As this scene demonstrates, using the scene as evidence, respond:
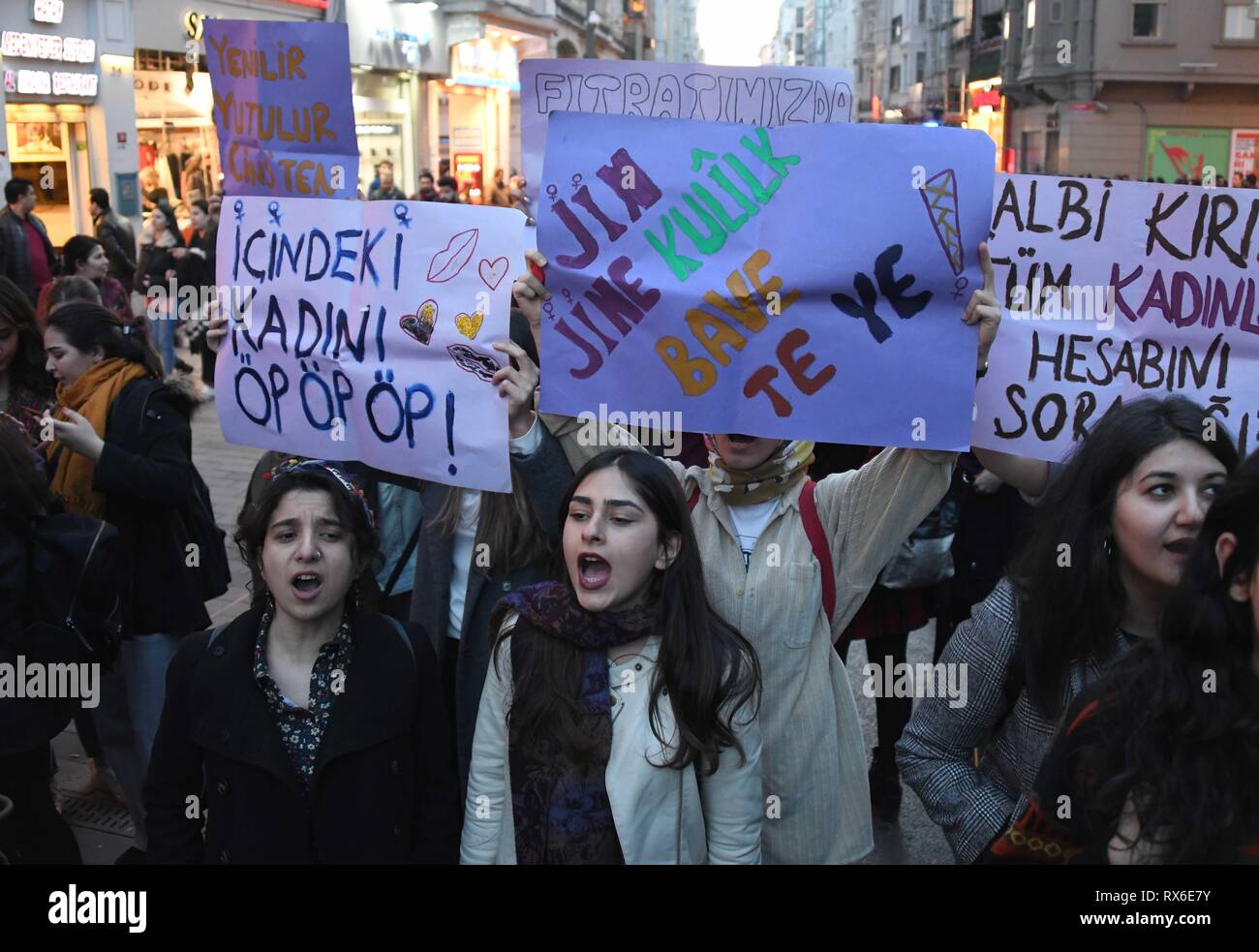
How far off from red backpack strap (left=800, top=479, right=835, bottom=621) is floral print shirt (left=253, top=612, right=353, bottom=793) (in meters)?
1.13

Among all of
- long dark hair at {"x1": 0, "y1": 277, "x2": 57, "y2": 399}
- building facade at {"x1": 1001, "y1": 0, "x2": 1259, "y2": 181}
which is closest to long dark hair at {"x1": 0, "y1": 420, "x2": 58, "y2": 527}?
long dark hair at {"x1": 0, "y1": 277, "x2": 57, "y2": 399}

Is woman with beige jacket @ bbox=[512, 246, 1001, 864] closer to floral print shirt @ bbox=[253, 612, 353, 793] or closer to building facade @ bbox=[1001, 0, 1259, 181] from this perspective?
floral print shirt @ bbox=[253, 612, 353, 793]

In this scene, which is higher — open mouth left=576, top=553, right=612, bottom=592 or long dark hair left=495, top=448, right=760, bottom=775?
open mouth left=576, top=553, right=612, bottom=592

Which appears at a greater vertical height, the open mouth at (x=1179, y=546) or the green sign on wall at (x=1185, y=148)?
the green sign on wall at (x=1185, y=148)

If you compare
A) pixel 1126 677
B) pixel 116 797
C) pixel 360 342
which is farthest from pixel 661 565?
pixel 116 797

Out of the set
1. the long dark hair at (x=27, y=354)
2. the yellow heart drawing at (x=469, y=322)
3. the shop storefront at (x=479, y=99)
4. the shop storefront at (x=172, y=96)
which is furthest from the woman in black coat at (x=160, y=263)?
the shop storefront at (x=479, y=99)

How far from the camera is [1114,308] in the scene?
342cm

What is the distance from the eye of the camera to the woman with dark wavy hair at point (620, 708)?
267 cm

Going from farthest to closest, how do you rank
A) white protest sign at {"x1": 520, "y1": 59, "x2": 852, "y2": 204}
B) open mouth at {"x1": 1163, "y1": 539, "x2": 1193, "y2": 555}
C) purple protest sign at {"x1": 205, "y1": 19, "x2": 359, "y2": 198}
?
purple protest sign at {"x1": 205, "y1": 19, "x2": 359, "y2": 198}
white protest sign at {"x1": 520, "y1": 59, "x2": 852, "y2": 204}
open mouth at {"x1": 1163, "y1": 539, "x2": 1193, "y2": 555}

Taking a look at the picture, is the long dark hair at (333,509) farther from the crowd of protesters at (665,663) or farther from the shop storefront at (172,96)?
the shop storefront at (172,96)

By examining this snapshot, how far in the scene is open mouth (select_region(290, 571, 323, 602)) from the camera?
2936 millimetres

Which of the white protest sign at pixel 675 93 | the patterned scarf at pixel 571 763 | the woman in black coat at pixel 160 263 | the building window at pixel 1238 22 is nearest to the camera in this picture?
the patterned scarf at pixel 571 763

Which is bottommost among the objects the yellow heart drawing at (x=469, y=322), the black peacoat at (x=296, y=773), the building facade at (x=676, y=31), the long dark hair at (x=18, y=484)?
the black peacoat at (x=296, y=773)

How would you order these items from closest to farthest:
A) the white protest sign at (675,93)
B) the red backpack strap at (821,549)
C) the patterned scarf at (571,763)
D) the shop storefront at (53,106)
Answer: the patterned scarf at (571,763), the red backpack strap at (821,549), the white protest sign at (675,93), the shop storefront at (53,106)
